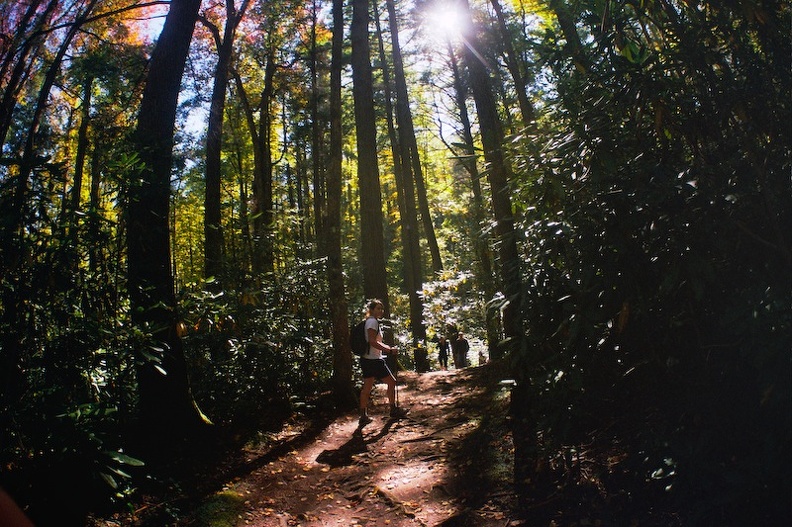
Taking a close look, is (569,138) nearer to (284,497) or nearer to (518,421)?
(518,421)

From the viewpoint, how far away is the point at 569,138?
3543 millimetres

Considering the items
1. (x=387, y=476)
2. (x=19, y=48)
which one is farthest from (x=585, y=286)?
(x=19, y=48)

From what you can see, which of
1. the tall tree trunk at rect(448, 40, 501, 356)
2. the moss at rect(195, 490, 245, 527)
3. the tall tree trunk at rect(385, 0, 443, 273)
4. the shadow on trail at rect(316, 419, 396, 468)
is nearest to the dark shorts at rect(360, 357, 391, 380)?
the shadow on trail at rect(316, 419, 396, 468)

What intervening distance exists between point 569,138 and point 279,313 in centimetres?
618

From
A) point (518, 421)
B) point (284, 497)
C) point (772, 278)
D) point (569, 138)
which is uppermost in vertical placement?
point (569, 138)

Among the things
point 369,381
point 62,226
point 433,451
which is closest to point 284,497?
point 433,451

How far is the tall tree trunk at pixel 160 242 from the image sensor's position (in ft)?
17.1

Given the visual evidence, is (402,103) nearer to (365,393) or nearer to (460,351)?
(460,351)

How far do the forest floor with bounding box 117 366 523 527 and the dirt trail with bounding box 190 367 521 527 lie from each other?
0.01 m

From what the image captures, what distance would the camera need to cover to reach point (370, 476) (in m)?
5.91

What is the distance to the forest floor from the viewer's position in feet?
15.7

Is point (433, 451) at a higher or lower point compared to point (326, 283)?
lower

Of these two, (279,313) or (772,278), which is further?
(279,313)

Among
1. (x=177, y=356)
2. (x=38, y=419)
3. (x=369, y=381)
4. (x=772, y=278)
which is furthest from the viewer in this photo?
(x=369, y=381)
